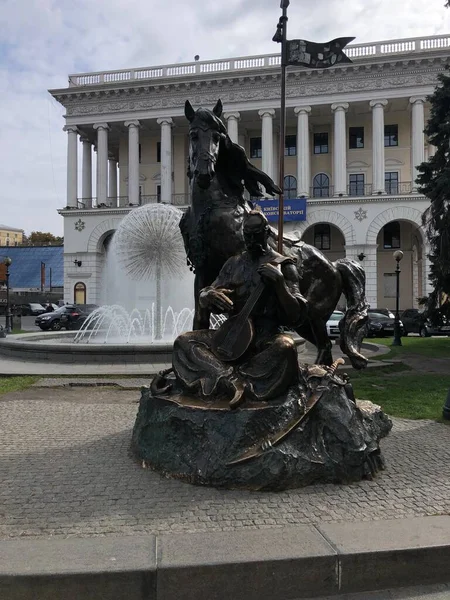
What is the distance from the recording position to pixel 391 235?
48156mm

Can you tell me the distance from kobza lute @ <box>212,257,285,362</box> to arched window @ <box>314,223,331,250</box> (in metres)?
45.5

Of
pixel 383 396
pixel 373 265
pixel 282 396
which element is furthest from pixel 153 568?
pixel 373 265

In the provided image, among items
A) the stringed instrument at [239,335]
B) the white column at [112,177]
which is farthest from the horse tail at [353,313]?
the white column at [112,177]

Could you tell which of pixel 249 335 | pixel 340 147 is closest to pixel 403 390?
pixel 249 335

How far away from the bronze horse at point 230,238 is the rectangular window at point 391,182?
146ft

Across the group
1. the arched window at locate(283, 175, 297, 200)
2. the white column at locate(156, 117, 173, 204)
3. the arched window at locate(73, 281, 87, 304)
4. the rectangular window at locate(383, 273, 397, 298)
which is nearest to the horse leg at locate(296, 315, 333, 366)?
the rectangular window at locate(383, 273, 397, 298)

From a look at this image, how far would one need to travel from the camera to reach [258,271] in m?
4.42

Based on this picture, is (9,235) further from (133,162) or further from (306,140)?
(306,140)

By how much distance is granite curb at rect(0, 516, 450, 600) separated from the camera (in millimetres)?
2746

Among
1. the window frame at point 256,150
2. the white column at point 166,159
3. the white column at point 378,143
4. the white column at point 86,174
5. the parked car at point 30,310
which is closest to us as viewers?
the parked car at point 30,310

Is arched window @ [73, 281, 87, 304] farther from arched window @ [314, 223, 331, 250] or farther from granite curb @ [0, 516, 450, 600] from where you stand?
granite curb @ [0, 516, 450, 600]

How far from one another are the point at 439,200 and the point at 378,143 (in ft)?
100

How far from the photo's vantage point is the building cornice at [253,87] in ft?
143

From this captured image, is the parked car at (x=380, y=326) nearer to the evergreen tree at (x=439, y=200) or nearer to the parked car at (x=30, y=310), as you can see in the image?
the evergreen tree at (x=439, y=200)
